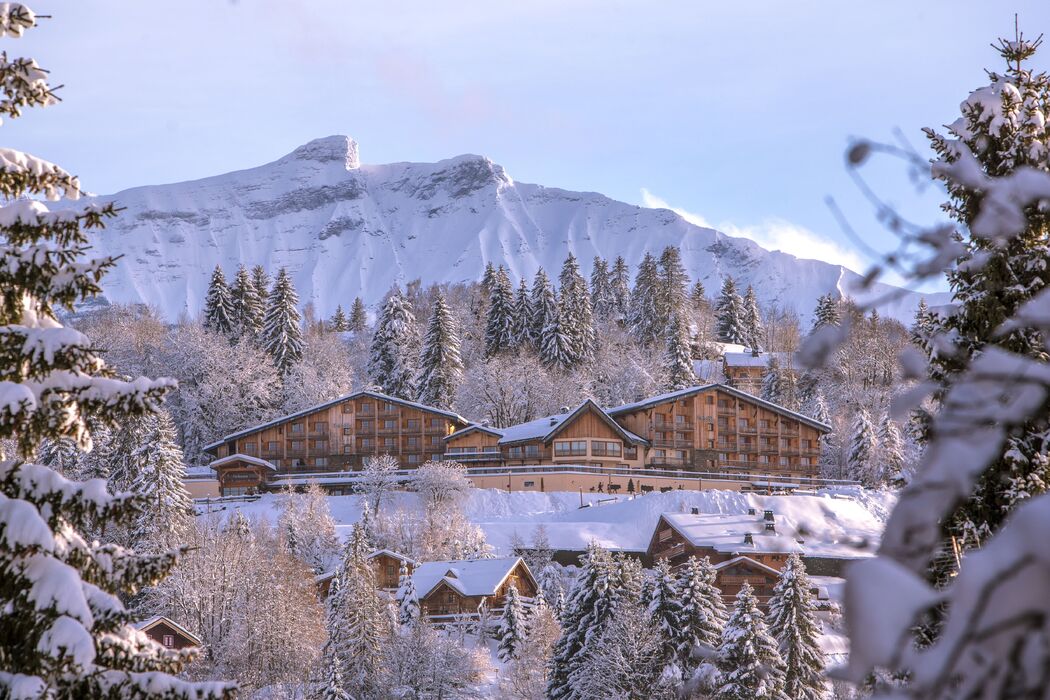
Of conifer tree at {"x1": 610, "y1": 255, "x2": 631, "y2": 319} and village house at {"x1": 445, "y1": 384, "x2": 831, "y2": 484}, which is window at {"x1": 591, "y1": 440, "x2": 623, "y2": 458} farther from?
conifer tree at {"x1": 610, "y1": 255, "x2": 631, "y2": 319}

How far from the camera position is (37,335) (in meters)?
8.63

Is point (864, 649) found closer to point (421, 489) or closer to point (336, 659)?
point (336, 659)

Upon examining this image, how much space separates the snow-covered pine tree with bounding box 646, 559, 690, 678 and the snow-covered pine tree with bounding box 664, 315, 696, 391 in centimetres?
5897

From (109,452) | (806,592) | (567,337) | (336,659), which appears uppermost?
(567,337)

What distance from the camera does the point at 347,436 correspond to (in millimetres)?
81188

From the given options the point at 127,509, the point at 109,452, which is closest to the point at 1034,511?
the point at 127,509

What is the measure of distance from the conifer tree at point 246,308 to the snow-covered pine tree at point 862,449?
5350 centimetres

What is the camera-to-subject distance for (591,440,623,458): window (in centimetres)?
7706

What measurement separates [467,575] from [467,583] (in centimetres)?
90

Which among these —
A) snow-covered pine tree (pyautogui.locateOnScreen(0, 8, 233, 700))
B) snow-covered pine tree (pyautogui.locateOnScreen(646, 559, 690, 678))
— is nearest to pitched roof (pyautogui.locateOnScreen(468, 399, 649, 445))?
snow-covered pine tree (pyautogui.locateOnScreen(646, 559, 690, 678))

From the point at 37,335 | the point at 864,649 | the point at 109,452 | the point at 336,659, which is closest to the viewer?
the point at 864,649

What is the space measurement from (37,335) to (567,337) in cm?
8984

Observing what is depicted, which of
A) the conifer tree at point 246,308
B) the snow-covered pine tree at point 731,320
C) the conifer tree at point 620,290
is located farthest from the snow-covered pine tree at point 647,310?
the conifer tree at point 246,308

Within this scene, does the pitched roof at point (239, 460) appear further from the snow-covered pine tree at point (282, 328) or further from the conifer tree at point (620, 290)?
the conifer tree at point (620, 290)
